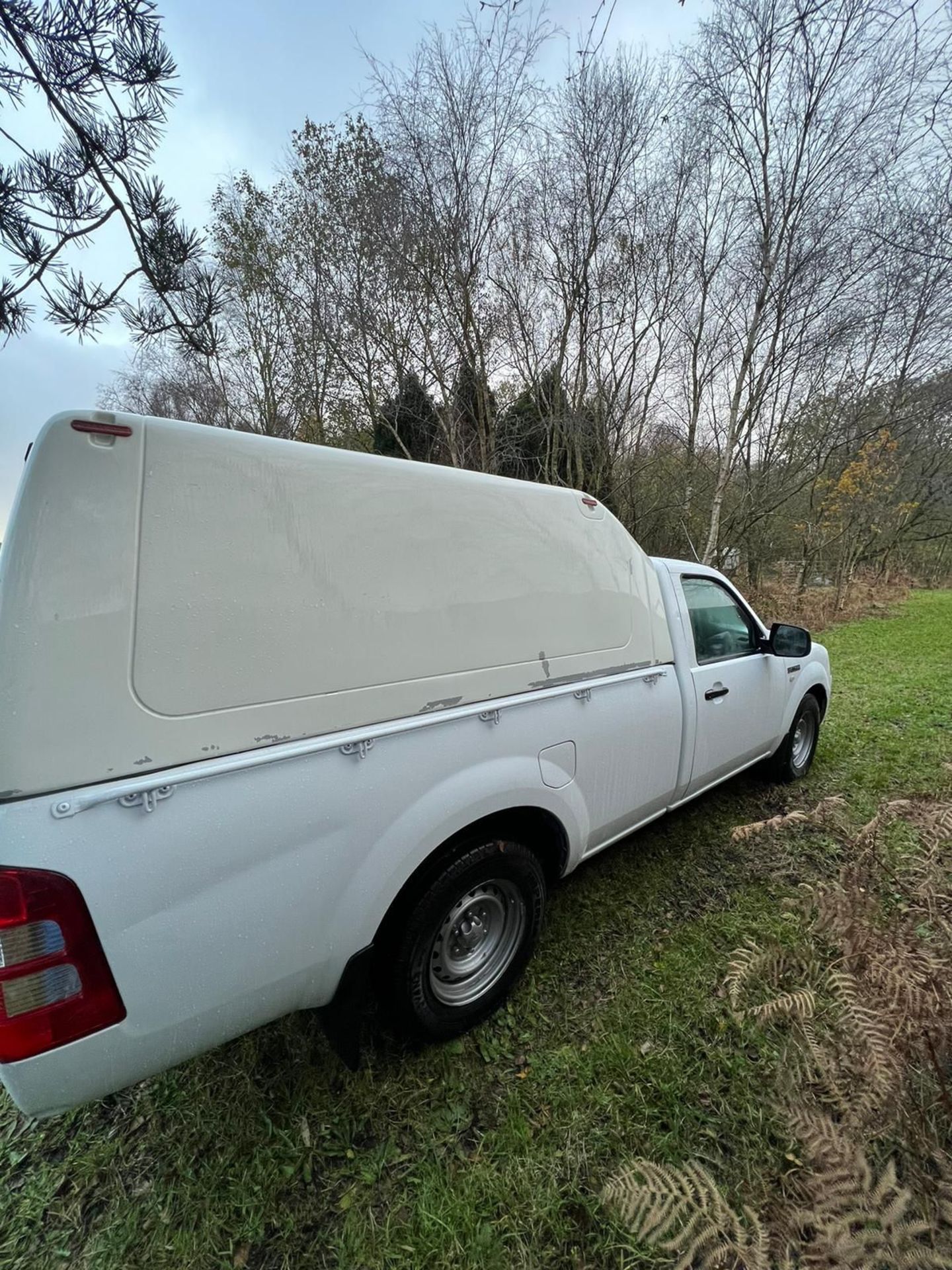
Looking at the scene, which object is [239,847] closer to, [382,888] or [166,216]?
[382,888]

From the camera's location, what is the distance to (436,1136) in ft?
5.61

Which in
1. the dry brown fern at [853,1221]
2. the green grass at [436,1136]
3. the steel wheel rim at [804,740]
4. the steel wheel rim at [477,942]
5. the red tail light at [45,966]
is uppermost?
the red tail light at [45,966]

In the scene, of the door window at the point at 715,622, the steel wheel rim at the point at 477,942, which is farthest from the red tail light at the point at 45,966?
the door window at the point at 715,622

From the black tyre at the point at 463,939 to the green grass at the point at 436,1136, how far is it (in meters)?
0.15

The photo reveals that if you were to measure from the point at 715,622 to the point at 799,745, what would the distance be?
1.74 metres

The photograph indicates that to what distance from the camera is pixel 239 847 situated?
4.34 feet

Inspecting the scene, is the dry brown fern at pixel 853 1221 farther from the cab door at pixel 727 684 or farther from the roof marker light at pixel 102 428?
the roof marker light at pixel 102 428

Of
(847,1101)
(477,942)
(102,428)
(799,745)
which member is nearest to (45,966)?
(102,428)

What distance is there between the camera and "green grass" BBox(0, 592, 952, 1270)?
4.73 feet

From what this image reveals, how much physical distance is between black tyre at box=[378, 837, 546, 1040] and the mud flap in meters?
0.15

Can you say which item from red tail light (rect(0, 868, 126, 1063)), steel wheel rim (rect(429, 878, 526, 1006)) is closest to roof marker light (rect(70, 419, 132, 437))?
red tail light (rect(0, 868, 126, 1063))

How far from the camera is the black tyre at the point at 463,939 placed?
1.80 m

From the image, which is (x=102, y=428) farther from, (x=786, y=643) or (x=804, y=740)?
(x=804, y=740)

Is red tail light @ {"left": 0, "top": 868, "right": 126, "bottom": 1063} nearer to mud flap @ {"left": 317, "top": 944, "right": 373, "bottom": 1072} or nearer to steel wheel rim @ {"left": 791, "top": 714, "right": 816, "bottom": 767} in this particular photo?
mud flap @ {"left": 317, "top": 944, "right": 373, "bottom": 1072}
